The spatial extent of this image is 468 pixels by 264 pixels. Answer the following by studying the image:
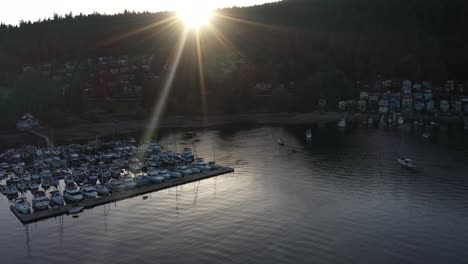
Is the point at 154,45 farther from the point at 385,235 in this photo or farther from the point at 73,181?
the point at 385,235

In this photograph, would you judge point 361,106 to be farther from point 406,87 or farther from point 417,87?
point 417,87

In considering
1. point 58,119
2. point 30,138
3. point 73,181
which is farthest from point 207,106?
point 73,181

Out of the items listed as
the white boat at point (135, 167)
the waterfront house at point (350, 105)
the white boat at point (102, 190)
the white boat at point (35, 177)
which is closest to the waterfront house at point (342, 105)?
the waterfront house at point (350, 105)

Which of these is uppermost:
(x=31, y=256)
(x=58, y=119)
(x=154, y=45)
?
(x=154, y=45)

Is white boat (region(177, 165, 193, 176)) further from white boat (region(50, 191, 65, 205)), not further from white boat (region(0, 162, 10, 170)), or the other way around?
white boat (region(0, 162, 10, 170))

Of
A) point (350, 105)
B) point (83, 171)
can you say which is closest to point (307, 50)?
point (350, 105)

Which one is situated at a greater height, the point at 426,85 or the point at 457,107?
the point at 426,85
